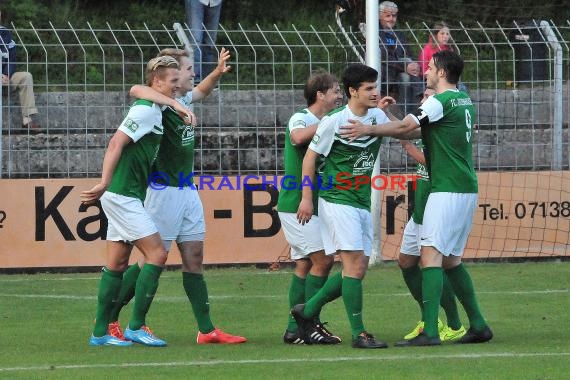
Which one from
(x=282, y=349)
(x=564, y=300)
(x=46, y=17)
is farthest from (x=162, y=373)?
(x=46, y=17)

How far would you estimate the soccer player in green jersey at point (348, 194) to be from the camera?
8992 millimetres

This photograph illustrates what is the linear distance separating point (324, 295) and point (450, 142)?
1.32 metres

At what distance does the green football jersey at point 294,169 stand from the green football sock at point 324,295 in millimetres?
589

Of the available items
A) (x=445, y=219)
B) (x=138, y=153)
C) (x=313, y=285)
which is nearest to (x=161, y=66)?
(x=138, y=153)

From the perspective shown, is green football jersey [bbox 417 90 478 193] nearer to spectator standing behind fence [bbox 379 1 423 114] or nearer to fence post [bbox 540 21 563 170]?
spectator standing behind fence [bbox 379 1 423 114]

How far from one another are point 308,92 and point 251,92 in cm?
620

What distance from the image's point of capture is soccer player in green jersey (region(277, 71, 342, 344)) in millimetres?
9477

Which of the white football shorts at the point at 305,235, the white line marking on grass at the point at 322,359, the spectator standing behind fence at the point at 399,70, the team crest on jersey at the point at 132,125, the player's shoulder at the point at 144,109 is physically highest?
the spectator standing behind fence at the point at 399,70

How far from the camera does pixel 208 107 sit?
15930mm

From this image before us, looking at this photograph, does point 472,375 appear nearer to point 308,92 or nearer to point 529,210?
point 308,92

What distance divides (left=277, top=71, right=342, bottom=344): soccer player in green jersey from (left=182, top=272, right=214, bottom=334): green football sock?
0.55 metres

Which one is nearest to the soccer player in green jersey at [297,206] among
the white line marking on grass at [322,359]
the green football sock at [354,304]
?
the green football sock at [354,304]

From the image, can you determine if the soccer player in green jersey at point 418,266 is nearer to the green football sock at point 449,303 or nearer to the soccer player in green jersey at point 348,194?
the green football sock at point 449,303

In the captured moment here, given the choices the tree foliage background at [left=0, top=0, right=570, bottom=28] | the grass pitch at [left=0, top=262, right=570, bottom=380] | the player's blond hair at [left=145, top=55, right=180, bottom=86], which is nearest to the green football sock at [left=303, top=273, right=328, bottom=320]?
the grass pitch at [left=0, top=262, right=570, bottom=380]
